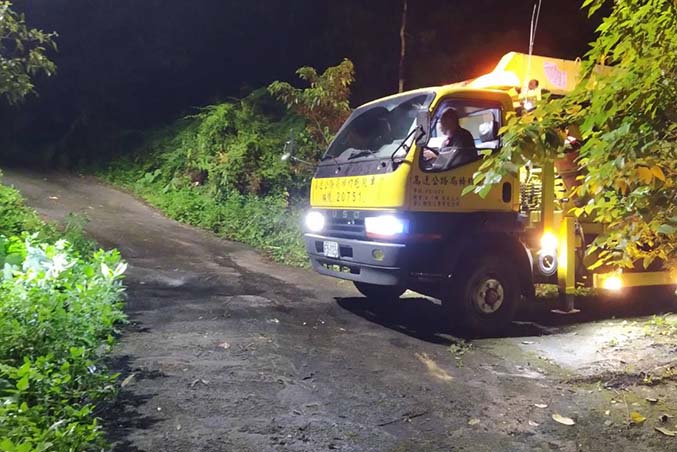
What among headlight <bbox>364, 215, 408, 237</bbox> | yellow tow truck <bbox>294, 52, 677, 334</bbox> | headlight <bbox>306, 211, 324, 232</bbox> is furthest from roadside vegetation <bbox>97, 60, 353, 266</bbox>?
headlight <bbox>364, 215, 408, 237</bbox>

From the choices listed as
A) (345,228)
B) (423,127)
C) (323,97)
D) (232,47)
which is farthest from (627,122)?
(232,47)

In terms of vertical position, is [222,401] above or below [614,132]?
below

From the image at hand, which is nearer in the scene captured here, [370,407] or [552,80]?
[370,407]

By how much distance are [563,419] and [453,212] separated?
88.6 inches

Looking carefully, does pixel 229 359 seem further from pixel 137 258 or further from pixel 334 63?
pixel 334 63

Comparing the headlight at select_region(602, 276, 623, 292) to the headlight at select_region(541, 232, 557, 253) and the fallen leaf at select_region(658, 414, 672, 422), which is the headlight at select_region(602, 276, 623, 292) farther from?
the fallen leaf at select_region(658, 414, 672, 422)

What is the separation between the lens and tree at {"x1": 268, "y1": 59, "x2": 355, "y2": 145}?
11.4 meters

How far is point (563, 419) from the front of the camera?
12.3 ft

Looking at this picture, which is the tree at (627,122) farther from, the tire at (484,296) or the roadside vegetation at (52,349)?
the tire at (484,296)

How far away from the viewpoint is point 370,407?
382 cm

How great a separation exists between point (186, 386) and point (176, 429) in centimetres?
67

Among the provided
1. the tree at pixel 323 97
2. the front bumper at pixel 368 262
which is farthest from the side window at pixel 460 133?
the tree at pixel 323 97

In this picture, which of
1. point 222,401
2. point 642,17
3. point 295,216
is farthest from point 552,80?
point 295,216

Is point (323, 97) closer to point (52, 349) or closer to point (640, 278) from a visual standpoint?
point (640, 278)
